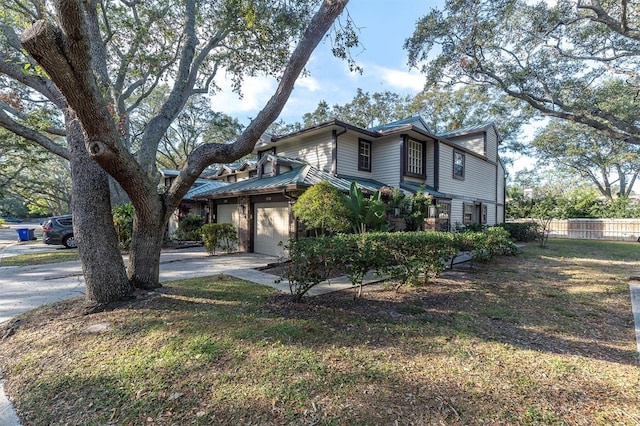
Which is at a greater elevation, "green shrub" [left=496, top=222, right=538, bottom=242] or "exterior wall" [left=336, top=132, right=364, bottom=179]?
"exterior wall" [left=336, top=132, right=364, bottom=179]

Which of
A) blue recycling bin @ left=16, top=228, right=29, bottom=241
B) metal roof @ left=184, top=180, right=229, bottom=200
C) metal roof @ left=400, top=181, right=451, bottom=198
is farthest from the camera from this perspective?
blue recycling bin @ left=16, top=228, right=29, bottom=241

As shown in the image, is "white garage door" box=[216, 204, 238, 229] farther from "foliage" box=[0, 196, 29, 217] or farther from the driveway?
"foliage" box=[0, 196, 29, 217]

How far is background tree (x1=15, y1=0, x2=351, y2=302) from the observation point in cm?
323

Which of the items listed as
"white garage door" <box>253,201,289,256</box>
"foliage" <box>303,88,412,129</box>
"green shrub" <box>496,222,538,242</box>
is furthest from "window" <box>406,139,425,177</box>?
"foliage" <box>303,88,412,129</box>

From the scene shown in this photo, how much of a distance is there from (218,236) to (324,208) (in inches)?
229

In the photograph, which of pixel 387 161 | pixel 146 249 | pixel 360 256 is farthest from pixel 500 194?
pixel 146 249

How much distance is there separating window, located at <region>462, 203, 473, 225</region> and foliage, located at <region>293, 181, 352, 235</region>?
1138 centimetres

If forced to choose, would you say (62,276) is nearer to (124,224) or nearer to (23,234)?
(124,224)

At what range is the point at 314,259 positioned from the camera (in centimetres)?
511

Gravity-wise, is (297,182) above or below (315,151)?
below

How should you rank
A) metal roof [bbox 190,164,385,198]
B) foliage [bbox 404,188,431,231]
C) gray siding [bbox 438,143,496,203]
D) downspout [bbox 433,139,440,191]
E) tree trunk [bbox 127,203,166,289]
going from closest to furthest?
tree trunk [bbox 127,203,166,289] < metal roof [bbox 190,164,385,198] < foliage [bbox 404,188,431,231] < downspout [bbox 433,139,440,191] < gray siding [bbox 438,143,496,203]

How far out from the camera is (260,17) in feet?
25.5

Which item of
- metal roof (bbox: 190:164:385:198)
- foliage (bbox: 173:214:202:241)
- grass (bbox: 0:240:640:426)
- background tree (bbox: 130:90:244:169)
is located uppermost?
background tree (bbox: 130:90:244:169)

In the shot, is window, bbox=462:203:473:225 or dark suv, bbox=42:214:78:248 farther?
window, bbox=462:203:473:225
